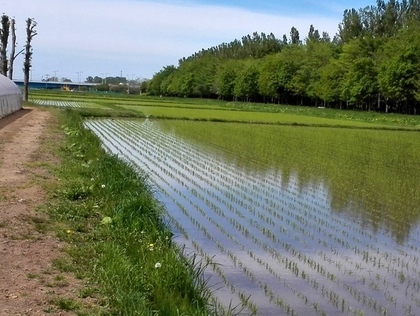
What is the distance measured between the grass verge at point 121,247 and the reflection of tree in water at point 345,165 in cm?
367

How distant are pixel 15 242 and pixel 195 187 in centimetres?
554

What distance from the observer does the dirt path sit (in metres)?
4.41

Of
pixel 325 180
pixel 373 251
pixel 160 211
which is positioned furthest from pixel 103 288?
pixel 325 180

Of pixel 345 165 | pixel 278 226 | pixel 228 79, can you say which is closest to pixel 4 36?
pixel 345 165

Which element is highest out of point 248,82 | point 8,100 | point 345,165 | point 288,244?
point 248,82

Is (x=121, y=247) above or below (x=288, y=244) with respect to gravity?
above

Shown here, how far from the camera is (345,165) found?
629 inches

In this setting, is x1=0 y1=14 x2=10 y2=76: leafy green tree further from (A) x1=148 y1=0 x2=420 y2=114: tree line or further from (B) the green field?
A: (A) x1=148 y1=0 x2=420 y2=114: tree line

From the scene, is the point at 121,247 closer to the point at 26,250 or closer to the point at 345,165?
the point at 26,250

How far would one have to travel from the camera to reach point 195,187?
11.2 meters

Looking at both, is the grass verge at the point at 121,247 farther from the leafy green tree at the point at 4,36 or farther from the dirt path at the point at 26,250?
the leafy green tree at the point at 4,36

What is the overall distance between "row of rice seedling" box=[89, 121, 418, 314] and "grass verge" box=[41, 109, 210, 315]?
0.68 meters

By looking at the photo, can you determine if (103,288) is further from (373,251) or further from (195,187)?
(195,187)

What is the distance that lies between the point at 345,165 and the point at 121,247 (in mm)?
11201
